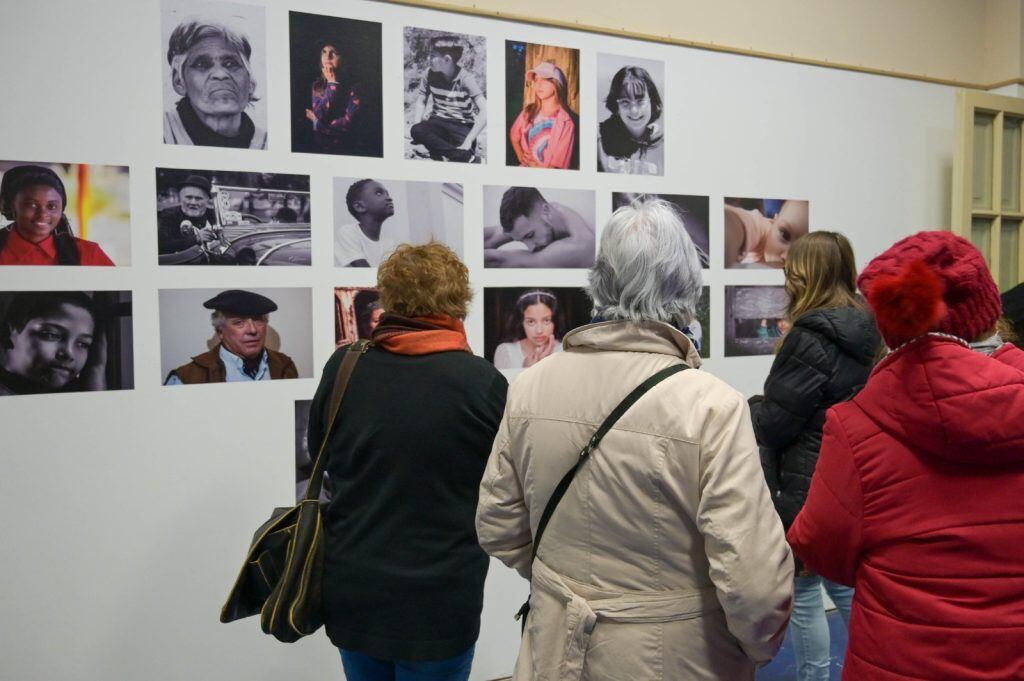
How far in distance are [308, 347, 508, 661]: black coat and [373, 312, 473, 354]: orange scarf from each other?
0.02 meters

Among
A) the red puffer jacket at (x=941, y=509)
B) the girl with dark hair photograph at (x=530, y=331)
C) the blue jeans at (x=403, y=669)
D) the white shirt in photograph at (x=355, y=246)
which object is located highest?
the white shirt in photograph at (x=355, y=246)

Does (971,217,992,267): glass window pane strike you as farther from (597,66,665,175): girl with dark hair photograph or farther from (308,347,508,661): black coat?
(308,347,508,661): black coat

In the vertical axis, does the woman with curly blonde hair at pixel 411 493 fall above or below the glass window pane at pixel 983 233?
below

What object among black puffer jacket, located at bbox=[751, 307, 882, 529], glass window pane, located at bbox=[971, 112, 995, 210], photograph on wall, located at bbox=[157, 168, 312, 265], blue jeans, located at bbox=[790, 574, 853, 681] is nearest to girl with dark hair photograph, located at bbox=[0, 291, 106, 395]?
photograph on wall, located at bbox=[157, 168, 312, 265]

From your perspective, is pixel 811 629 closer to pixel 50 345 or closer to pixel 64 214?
pixel 50 345

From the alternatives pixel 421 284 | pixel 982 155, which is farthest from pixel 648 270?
pixel 982 155

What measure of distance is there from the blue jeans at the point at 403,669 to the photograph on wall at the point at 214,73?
5.60ft

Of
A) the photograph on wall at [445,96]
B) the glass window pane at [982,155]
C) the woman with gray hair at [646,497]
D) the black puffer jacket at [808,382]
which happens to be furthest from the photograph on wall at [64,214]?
the glass window pane at [982,155]

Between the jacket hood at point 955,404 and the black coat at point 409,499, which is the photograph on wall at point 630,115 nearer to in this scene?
the black coat at point 409,499

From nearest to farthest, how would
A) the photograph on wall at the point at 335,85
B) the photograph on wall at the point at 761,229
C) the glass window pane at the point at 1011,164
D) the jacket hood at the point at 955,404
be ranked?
the jacket hood at the point at 955,404, the photograph on wall at the point at 335,85, the photograph on wall at the point at 761,229, the glass window pane at the point at 1011,164

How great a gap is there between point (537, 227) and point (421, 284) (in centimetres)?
126

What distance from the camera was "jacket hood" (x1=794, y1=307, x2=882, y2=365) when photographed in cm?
225

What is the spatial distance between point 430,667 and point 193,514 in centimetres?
120

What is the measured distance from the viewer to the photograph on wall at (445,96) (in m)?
2.85
